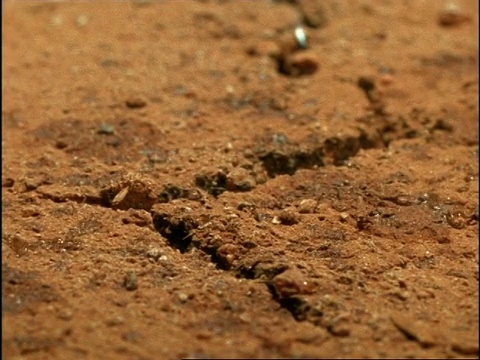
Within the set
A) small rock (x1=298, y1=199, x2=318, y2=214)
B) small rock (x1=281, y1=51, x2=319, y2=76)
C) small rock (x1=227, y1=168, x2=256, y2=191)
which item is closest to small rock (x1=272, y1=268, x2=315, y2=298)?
small rock (x1=298, y1=199, x2=318, y2=214)

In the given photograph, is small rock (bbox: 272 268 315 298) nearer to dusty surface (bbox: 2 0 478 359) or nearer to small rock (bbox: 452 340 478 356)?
dusty surface (bbox: 2 0 478 359)

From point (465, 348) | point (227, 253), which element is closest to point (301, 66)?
point (227, 253)

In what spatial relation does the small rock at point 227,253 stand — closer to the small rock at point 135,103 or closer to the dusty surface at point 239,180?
the dusty surface at point 239,180

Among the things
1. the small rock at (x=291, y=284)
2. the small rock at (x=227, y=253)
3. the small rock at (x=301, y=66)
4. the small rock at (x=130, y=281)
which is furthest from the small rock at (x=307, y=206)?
the small rock at (x=301, y=66)

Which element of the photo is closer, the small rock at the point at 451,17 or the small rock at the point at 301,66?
the small rock at the point at 301,66

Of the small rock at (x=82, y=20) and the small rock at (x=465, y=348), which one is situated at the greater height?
the small rock at (x=82, y=20)

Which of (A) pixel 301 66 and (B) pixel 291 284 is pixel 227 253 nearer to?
(B) pixel 291 284

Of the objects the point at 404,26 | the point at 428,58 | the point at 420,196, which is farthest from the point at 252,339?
the point at 404,26
